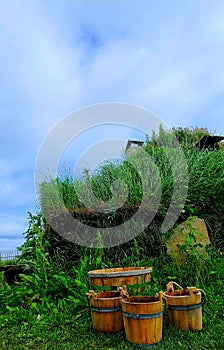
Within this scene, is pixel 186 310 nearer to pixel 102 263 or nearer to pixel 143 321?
pixel 143 321

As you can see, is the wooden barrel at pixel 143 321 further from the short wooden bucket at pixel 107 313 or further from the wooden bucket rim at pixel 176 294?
the wooden bucket rim at pixel 176 294

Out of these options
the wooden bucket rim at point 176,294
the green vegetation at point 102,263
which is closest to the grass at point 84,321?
the green vegetation at point 102,263

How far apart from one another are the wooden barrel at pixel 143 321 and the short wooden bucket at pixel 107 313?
18 cm

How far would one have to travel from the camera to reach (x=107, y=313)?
2977 millimetres

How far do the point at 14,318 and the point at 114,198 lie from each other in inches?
82.4

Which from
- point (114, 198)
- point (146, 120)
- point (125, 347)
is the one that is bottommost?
point (125, 347)

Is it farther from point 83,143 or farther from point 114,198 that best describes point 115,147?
point 114,198

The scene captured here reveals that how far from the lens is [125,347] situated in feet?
8.99

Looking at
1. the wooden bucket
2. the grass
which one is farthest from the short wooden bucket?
the wooden bucket

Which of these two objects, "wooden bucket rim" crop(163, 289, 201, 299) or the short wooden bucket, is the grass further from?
"wooden bucket rim" crop(163, 289, 201, 299)

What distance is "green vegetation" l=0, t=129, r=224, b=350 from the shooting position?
3014 mm

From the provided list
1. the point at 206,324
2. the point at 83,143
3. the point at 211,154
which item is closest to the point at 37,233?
the point at 83,143

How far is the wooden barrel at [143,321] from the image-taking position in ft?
8.83

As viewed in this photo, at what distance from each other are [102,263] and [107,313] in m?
1.18
